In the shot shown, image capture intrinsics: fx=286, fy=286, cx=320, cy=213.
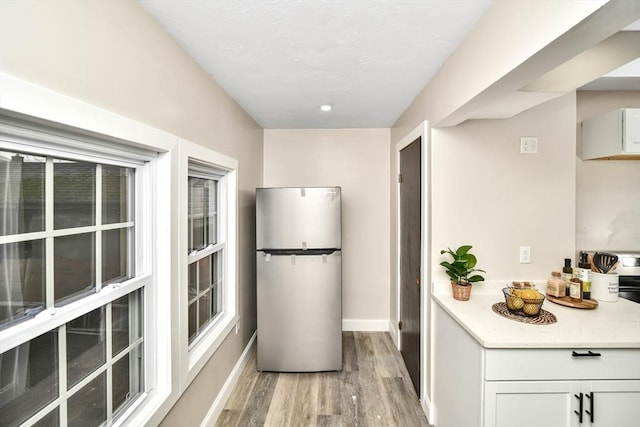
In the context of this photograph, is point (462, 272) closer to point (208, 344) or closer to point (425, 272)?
point (425, 272)

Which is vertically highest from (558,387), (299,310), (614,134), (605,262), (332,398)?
(614,134)

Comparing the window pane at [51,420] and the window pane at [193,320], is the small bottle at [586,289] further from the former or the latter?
the window pane at [51,420]

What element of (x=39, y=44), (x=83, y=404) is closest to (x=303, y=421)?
(x=83, y=404)

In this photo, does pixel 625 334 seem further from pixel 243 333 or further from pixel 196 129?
pixel 243 333

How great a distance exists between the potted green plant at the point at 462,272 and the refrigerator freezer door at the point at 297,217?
3.40 feet

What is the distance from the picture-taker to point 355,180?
3.42 metres

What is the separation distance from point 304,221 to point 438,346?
1.41 metres

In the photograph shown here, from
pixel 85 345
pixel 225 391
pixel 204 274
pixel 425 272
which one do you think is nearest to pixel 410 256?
pixel 425 272

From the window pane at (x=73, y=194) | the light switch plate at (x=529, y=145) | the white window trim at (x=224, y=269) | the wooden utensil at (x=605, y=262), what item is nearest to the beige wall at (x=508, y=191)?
the light switch plate at (x=529, y=145)

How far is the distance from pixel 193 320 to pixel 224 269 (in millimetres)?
570

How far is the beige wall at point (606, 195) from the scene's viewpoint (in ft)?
7.14

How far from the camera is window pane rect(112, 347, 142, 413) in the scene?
1.26 meters

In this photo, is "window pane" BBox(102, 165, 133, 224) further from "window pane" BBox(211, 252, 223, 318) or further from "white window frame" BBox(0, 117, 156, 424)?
"window pane" BBox(211, 252, 223, 318)

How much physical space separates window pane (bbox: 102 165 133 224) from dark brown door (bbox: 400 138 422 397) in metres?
1.93
